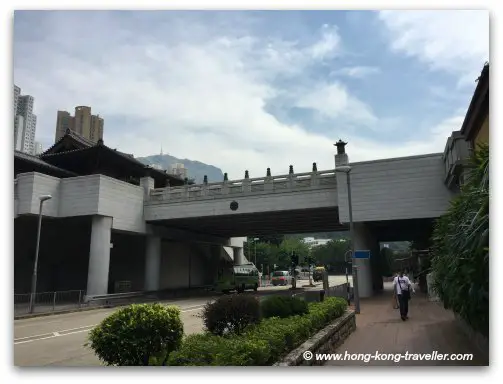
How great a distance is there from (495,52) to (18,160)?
1067 inches

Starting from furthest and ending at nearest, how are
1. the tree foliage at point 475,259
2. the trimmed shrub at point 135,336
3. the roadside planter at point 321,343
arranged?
1. the roadside planter at point 321,343
2. the trimmed shrub at point 135,336
3. the tree foliage at point 475,259

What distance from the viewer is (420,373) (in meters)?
6.60

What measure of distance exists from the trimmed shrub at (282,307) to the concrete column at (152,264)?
75.9ft

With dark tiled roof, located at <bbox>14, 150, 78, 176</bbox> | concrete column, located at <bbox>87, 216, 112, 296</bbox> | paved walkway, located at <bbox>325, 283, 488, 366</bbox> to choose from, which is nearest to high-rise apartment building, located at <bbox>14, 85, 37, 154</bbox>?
paved walkway, located at <bbox>325, 283, 488, 366</bbox>

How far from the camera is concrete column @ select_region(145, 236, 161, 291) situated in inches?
1200

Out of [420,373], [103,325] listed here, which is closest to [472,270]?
[420,373]

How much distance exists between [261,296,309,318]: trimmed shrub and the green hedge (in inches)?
38.7

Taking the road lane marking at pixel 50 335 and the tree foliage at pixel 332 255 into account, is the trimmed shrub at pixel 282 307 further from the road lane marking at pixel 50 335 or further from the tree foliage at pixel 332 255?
the tree foliage at pixel 332 255

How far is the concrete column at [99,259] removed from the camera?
2556 centimetres

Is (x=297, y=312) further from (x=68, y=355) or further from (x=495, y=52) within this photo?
(x=495, y=52)

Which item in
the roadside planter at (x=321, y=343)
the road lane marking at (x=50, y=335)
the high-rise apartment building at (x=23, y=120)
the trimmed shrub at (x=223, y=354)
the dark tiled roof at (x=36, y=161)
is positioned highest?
the dark tiled roof at (x=36, y=161)

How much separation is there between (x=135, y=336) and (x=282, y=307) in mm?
3634

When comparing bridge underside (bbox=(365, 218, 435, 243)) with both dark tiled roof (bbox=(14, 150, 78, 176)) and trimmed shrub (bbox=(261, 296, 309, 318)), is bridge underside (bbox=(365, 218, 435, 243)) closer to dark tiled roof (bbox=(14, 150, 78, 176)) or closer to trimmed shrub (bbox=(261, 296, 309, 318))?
trimmed shrub (bbox=(261, 296, 309, 318))

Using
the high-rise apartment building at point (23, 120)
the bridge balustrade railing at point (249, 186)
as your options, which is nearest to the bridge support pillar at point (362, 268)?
the bridge balustrade railing at point (249, 186)
